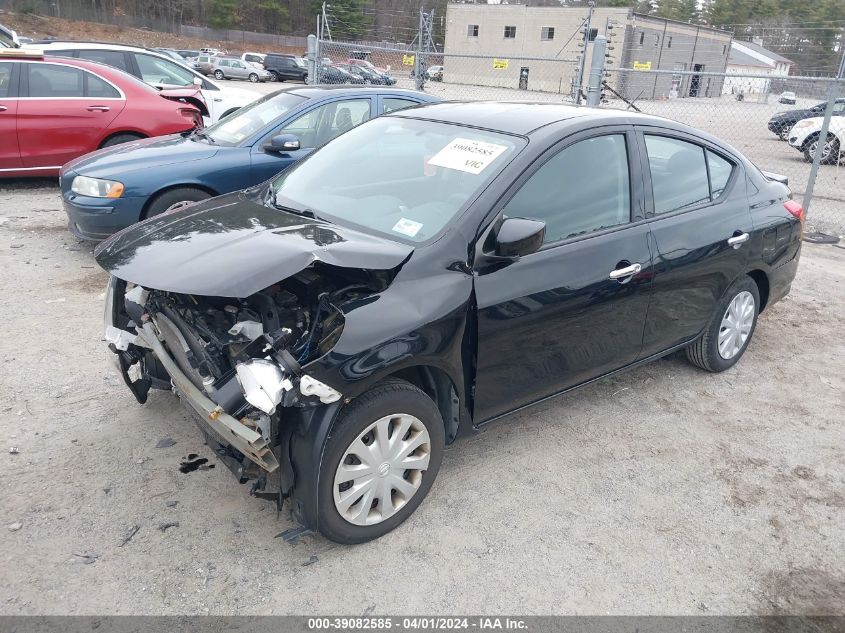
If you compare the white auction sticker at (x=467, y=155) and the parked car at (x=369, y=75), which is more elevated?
the white auction sticker at (x=467, y=155)

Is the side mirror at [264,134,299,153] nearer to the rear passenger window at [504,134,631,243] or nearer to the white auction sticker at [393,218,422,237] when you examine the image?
the white auction sticker at [393,218,422,237]

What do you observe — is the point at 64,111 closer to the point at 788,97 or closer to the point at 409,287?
the point at 409,287

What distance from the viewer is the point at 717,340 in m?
4.52

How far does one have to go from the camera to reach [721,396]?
4.43 meters

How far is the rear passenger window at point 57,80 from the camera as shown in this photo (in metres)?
7.96

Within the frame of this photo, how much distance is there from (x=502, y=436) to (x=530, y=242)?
1.32m

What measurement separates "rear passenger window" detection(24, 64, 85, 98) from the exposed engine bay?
592 centimetres

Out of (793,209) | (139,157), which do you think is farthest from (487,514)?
(139,157)

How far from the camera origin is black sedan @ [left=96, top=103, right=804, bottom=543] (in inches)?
102

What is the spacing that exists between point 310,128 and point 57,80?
386 centimetres

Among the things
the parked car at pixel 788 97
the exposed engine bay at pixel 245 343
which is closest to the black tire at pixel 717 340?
the exposed engine bay at pixel 245 343

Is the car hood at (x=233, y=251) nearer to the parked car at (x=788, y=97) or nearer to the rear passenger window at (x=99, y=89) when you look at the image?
the rear passenger window at (x=99, y=89)

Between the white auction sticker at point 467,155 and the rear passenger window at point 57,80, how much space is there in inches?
255

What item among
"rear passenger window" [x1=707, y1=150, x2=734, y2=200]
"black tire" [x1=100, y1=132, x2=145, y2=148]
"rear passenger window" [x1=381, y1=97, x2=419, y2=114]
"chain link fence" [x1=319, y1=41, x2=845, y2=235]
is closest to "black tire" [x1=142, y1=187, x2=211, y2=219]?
"rear passenger window" [x1=381, y1=97, x2=419, y2=114]
